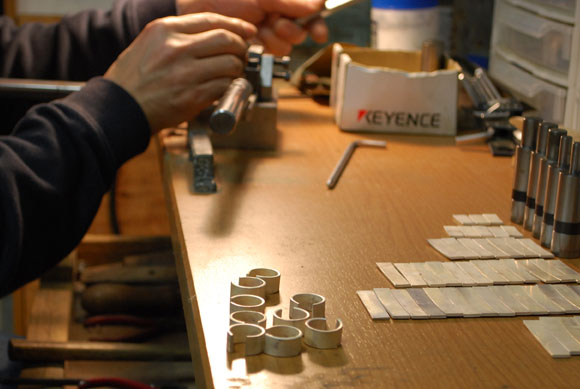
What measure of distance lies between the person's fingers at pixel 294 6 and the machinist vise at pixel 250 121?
0.48ft

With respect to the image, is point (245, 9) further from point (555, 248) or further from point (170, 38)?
point (555, 248)

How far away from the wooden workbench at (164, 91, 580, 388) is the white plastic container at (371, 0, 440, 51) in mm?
309

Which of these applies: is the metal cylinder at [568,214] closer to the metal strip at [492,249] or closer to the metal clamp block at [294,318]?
the metal strip at [492,249]

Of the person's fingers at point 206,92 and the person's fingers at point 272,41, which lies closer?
the person's fingers at point 206,92

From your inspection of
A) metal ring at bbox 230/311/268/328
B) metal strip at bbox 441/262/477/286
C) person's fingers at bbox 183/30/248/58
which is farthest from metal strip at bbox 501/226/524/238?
person's fingers at bbox 183/30/248/58

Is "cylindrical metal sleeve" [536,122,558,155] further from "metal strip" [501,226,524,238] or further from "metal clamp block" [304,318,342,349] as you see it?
"metal clamp block" [304,318,342,349]

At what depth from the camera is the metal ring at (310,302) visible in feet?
1.79

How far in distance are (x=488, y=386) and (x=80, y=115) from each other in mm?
526

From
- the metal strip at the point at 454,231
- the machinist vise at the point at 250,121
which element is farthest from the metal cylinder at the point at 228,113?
the metal strip at the point at 454,231

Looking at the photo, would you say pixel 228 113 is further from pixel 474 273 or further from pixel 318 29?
pixel 318 29

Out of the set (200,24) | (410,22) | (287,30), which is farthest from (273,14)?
(200,24)

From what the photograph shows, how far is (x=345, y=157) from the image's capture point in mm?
993

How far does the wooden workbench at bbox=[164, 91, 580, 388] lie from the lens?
1.60 ft

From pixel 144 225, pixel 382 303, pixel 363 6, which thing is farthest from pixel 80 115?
pixel 144 225
